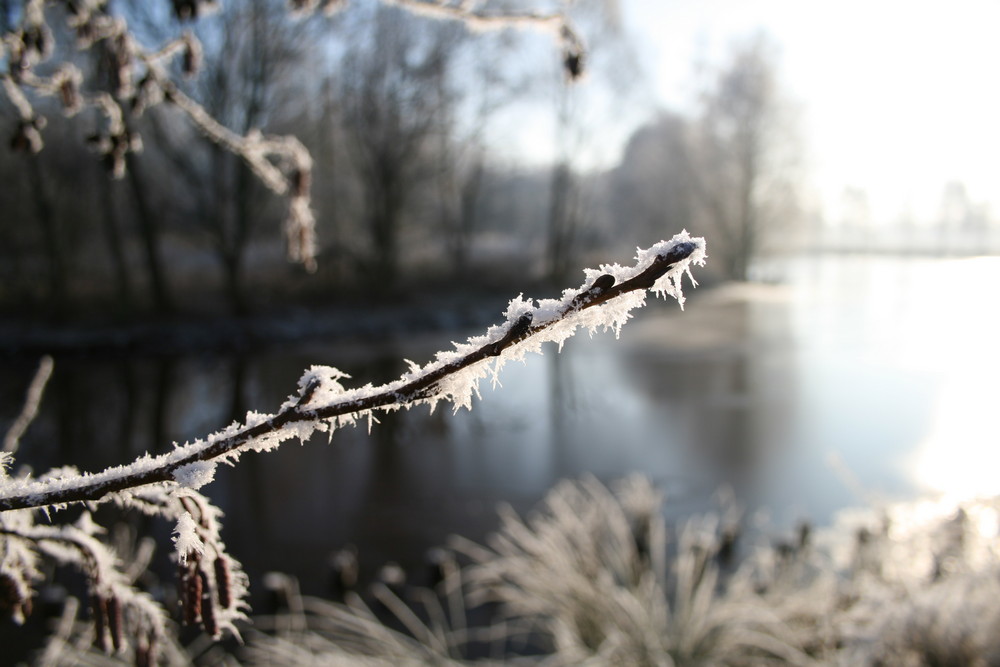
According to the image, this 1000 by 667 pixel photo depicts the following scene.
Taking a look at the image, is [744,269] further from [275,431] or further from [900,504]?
[275,431]

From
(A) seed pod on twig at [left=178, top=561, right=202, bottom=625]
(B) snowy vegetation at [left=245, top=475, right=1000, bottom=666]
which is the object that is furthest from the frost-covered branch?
(B) snowy vegetation at [left=245, top=475, right=1000, bottom=666]

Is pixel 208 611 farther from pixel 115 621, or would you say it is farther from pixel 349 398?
pixel 349 398

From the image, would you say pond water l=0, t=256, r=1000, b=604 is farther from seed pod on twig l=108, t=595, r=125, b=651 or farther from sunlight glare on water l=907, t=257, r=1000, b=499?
seed pod on twig l=108, t=595, r=125, b=651

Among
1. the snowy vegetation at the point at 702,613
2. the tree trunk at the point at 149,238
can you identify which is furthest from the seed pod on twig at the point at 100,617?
the tree trunk at the point at 149,238

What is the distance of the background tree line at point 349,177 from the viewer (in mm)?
11586

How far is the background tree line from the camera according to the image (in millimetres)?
11586

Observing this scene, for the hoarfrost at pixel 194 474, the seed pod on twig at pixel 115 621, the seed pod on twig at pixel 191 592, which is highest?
the hoarfrost at pixel 194 474

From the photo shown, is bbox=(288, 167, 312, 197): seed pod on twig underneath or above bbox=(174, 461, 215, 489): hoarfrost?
above

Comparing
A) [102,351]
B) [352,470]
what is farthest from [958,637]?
[102,351]

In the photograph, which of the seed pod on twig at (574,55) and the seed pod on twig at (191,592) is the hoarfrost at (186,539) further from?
the seed pod on twig at (574,55)

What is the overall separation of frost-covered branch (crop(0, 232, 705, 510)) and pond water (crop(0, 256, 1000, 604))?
2.18 m

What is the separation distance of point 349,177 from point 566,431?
12706mm

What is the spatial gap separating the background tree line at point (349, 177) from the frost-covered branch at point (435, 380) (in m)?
7.56

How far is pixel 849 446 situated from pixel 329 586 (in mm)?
5014
